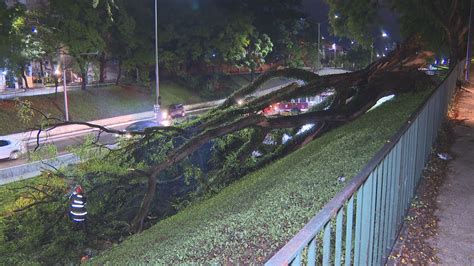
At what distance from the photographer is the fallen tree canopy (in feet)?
34.5

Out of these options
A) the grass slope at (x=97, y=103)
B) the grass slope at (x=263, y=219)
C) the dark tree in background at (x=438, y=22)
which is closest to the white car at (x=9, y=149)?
the grass slope at (x=97, y=103)

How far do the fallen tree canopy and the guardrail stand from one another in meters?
5.40

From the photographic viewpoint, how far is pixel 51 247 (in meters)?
9.51

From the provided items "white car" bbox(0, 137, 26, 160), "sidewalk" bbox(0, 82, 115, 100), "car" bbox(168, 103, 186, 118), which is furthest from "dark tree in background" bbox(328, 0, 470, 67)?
"sidewalk" bbox(0, 82, 115, 100)

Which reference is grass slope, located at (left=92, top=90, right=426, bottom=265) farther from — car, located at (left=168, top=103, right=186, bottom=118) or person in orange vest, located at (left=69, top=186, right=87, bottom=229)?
car, located at (left=168, top=103, right=186, bottom=118)

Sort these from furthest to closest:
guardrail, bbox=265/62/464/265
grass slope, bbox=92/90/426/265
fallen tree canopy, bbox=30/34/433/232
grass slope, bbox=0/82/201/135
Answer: grass slope, bbox=0/82/201/135 → fallen tree canopy, bbox=30/34/433/232 → grass slope, bbox=92/90/426/265 → guardrail, bbox=265/62/464/265

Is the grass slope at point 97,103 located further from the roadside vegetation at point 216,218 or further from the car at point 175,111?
the roadside vegetation at point 216,218

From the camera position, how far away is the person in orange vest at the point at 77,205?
918 centimetres

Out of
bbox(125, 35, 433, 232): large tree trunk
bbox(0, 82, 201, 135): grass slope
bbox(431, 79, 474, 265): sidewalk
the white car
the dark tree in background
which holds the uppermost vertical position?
the dark tree in background

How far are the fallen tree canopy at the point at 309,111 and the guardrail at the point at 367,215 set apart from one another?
5.40 m

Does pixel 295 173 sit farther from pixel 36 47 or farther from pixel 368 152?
pixel 36 47

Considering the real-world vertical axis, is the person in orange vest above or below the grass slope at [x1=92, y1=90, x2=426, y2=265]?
below

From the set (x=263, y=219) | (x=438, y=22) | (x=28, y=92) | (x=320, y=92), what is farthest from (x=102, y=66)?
(x=263, y=219)

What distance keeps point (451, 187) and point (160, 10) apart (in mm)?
36444
